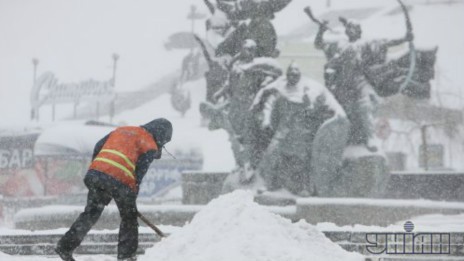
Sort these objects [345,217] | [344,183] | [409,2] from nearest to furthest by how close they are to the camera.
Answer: [345,217] < [344,183] < [409,2]

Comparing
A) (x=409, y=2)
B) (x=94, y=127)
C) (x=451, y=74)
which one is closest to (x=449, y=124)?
(x=451, y=74)

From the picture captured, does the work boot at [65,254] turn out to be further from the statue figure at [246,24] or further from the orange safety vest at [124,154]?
the statue figure at [246,24]

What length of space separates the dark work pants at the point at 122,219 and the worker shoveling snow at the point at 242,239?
0.40 meters

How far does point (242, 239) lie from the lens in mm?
4809

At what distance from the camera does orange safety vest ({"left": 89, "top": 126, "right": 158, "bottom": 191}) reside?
546 cm

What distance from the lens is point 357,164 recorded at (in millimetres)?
12320

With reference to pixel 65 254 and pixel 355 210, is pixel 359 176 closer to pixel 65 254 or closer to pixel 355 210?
pixel 355 210

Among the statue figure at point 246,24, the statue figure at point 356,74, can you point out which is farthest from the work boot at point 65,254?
the statue figure at point 246,24

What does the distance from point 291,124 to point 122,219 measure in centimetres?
693

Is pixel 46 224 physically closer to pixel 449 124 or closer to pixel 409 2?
pixel 449 124

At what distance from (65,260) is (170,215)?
193 inches

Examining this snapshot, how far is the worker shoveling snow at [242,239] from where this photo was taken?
4703mm

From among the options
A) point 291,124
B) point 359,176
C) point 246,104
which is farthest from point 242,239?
point 246,104

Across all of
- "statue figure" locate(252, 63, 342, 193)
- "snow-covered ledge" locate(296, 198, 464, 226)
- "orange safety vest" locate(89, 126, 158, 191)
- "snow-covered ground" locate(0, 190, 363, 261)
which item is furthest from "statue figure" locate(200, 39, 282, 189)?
"snow-covered ground" locate(0, 190, 363, 261)
